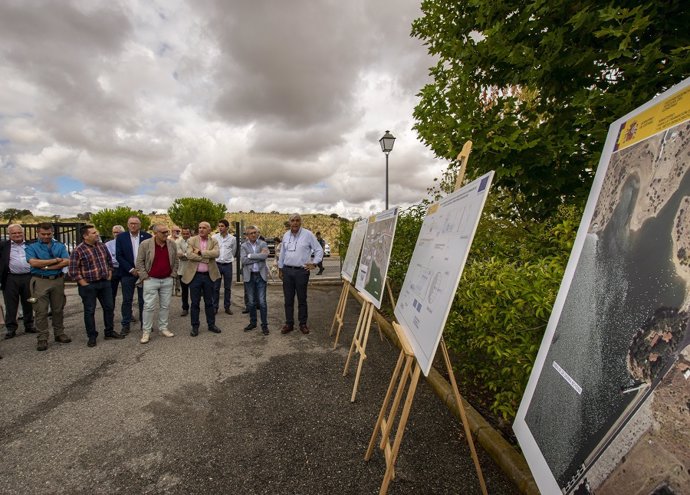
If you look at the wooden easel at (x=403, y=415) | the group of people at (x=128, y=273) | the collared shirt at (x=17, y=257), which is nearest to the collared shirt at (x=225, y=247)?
the group of people at (x=128, y=273)

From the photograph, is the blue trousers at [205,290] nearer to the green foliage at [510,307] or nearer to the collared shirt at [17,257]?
the collared shirt at [17,257]

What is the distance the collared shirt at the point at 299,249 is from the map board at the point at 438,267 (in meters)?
3.42

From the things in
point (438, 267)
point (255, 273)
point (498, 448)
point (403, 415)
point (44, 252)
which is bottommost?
point (498, 448)

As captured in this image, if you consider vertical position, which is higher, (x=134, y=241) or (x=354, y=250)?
(x=134, y=241)

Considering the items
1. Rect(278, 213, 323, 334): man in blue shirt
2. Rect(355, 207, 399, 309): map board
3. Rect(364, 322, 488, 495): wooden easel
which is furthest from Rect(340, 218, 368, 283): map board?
Rect(364, 322, 488, 495): wooden easel

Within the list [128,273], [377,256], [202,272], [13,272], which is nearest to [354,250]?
[377,256]

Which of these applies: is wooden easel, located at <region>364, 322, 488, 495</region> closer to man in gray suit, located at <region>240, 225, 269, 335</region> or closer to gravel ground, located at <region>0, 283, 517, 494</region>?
gravel ground, located at <region>0, 283, 517, 494</region>

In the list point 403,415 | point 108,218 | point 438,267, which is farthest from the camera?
point 108,218

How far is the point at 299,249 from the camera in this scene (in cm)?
607

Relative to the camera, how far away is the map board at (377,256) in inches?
156

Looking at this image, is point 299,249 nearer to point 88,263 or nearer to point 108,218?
point 88,263

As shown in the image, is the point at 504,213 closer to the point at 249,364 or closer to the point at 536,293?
the point at 536,293

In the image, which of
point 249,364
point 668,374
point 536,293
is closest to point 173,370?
point 249,364

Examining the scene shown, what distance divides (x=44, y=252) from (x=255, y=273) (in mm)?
3434
